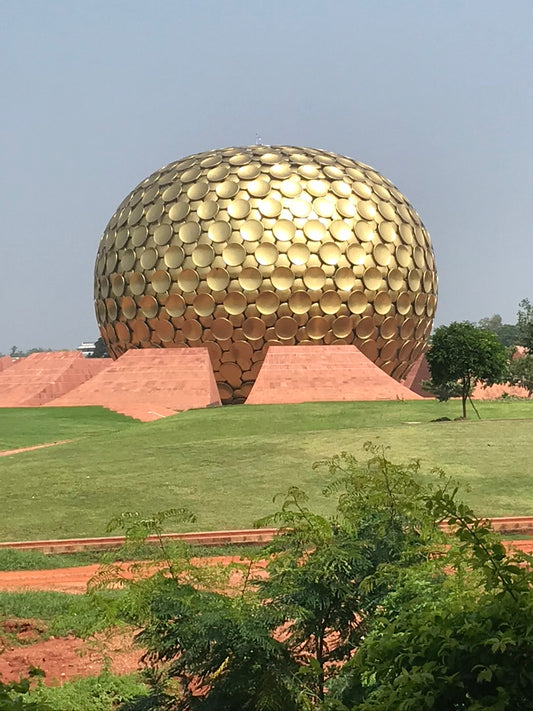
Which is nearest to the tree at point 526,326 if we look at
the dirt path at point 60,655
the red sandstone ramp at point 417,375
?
the red sandstone ramp at point 417,375

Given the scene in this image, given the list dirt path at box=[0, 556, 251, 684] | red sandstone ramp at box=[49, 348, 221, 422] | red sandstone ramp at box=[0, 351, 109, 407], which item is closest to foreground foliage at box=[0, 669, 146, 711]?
dirt path at box=[0, 556, 251, 684]

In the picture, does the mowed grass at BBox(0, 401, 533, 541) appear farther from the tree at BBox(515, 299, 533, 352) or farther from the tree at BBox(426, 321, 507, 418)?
the tree at BBox(515, 299, 533, 352)

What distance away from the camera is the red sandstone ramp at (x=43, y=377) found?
2886 centimetres

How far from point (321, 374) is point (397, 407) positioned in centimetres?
500

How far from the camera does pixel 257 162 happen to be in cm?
3055

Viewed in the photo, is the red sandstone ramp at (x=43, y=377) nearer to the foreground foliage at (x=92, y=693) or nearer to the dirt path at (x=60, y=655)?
the dirt path at (x=60, y=655)

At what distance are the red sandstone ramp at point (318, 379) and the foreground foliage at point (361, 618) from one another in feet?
60.4

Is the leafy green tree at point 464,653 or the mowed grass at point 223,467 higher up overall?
the leafy green tree at point 464,653

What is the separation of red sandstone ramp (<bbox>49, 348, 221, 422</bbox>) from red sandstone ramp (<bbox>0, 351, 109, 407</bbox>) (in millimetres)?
3407

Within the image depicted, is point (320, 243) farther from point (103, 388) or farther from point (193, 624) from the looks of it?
point (193, 624)

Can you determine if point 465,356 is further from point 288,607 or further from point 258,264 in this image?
point 288,607

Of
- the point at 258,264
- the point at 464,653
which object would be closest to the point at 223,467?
the point at 464,653

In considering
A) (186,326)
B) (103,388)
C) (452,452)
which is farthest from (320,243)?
(452,452)

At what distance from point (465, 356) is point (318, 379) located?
624 centimetres
